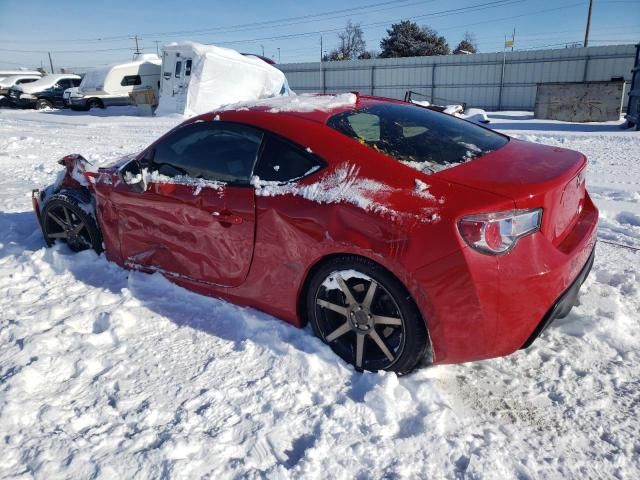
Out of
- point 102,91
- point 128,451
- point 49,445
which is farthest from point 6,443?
point 102,91

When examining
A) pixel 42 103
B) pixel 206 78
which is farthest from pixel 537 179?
pixel 42 103

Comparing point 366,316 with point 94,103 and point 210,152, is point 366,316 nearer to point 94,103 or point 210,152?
A: point 210,152

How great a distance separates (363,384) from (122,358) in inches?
55.5

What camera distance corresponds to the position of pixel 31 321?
10.1 feet

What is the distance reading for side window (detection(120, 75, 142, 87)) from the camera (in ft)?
74.8

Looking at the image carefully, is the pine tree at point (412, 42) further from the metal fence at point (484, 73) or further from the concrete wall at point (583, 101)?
the concrete wall at point (583, 101)

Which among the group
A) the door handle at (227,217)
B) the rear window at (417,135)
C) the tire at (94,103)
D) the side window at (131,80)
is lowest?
the door handle at (227,217)

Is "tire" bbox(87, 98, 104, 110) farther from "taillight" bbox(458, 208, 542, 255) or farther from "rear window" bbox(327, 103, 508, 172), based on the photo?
"taillight" bbox(458, 208, 542, 255)

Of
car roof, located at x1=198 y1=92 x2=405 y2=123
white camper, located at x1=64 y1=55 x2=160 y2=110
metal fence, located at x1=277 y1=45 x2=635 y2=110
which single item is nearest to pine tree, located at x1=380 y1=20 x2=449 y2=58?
metal fence, located at x1=277 y1=45 x2=635 y2=110

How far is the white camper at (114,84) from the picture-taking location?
22.4 metres

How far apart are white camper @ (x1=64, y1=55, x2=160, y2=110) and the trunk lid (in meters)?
22.3

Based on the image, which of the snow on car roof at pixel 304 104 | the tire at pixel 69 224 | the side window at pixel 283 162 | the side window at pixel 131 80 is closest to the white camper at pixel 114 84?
the side window at pixel 131 80

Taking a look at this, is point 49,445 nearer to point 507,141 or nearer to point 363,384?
point 363,384

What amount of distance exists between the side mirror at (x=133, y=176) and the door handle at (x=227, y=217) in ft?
2.55
